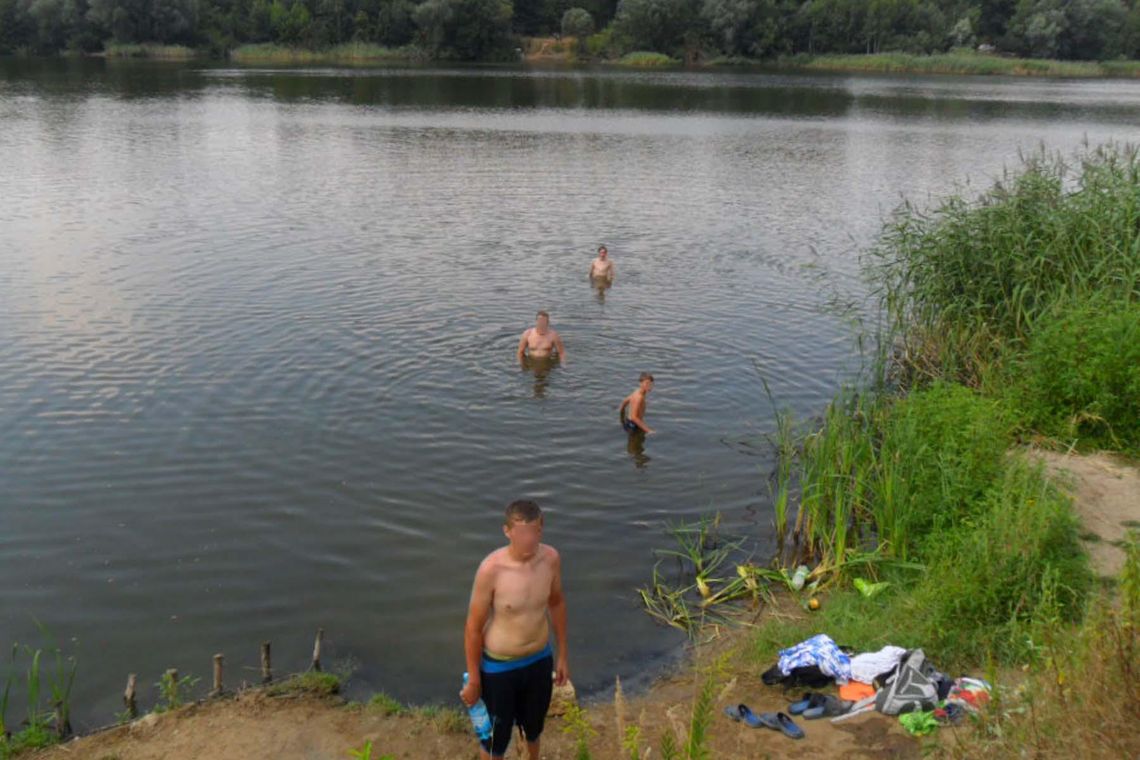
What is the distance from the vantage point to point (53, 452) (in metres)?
13.7

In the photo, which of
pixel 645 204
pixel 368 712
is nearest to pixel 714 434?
pixel 368 712

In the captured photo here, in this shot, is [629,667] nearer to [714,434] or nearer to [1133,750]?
[1133,750]

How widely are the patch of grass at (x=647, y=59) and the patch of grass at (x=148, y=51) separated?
45.2 m

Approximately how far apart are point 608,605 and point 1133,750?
20.0 feet

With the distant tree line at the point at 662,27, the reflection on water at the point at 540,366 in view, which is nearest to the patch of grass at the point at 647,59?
the distant tree line at the point at 662,27

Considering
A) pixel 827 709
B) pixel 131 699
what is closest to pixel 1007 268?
pixel 827 709

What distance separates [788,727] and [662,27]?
350 ft

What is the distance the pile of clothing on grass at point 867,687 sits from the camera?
759 cm

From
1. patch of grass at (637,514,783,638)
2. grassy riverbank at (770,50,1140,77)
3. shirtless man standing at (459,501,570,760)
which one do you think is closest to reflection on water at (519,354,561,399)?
patch of grass at (637,514,783,638)

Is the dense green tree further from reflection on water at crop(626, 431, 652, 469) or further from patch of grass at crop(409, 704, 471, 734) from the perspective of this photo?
patch of grass at crop(409, 704, 471, 734)

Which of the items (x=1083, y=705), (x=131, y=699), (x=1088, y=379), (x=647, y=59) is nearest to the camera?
(x=1083, y=705)

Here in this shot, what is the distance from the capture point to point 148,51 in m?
96.4

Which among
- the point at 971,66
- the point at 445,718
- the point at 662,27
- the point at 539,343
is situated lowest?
the point at 445,718

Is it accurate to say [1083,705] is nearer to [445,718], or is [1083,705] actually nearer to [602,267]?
[445,718]
